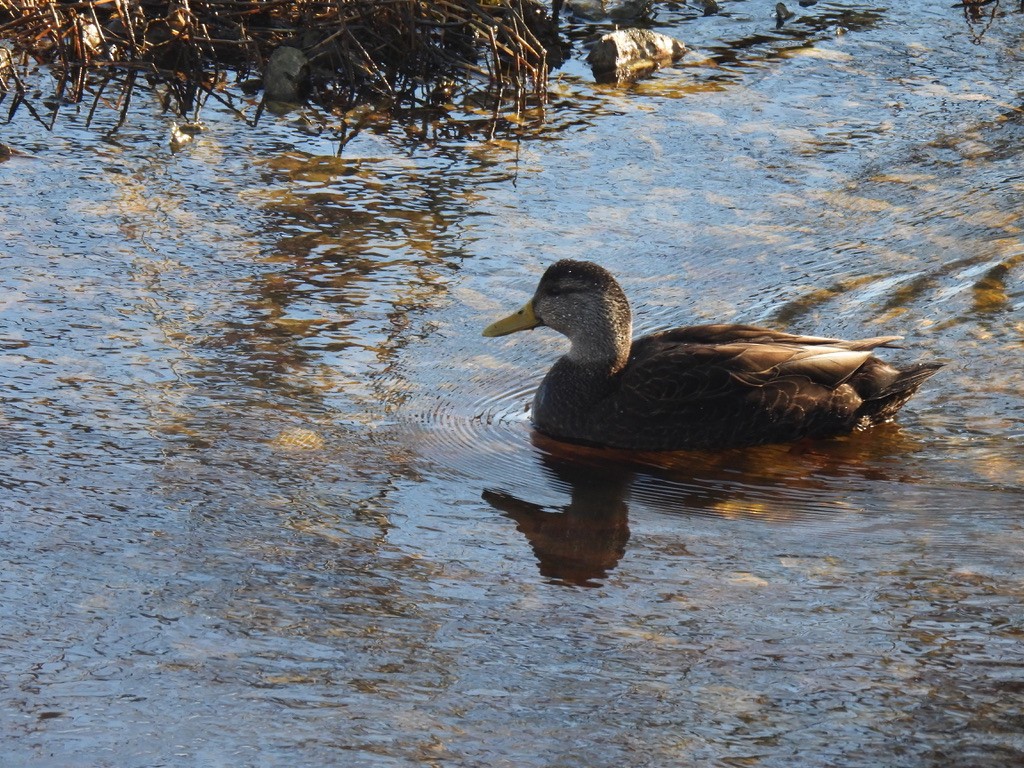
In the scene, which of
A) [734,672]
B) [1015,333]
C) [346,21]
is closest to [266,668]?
[734,672]

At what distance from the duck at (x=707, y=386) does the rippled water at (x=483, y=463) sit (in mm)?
141

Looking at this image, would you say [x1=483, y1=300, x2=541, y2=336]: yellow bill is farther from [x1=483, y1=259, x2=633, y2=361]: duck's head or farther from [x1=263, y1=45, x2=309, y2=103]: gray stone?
[x1=263, y1=45, x2=309, y2=103]: gray stone

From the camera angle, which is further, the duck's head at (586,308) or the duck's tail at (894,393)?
the duck's head at (586,308)

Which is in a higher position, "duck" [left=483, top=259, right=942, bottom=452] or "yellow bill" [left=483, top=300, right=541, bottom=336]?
"yellow bill" [left=483, top=300, right=541, bottom=336]

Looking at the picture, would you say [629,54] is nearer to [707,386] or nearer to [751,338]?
[751,338]

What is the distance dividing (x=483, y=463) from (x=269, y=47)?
213 inches

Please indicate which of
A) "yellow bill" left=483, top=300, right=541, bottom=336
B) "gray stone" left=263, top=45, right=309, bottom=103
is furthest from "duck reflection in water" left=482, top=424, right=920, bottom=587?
"gray stone" left=263, top=45, right=309, bottom=103

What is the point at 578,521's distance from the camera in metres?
5.00

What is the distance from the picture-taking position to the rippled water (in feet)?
12.0

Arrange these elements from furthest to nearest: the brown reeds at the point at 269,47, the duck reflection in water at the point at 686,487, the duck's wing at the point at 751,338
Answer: the brown reeds at the point at 269,47
the duck's wing at the point at 751,338
the duck reflection in water at the point at 686,487

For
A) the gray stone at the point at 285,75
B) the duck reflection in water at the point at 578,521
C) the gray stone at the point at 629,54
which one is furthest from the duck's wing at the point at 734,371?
the gray stone at the point at 629,54

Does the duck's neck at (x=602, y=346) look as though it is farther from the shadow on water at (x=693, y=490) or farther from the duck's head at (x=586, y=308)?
the shadow on water at (x=693, y=490)

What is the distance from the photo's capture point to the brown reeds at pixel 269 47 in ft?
29.6

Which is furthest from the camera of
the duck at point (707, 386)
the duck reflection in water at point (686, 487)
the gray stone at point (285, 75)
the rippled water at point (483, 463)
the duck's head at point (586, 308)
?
the gray stone at point (285, 75)
